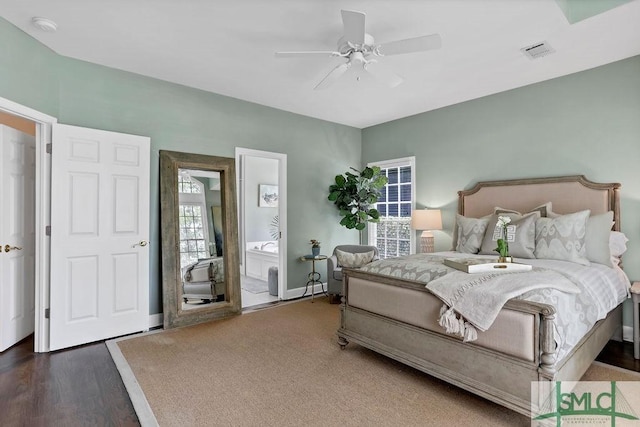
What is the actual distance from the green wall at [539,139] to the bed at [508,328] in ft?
0.63

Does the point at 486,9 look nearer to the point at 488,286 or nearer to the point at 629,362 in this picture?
the point at 488,286

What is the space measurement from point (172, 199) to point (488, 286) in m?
3.35

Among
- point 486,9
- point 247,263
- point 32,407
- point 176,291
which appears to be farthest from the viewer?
point 247,263

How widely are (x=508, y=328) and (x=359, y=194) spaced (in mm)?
3513

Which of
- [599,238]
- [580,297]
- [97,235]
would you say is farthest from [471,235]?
[97,235]

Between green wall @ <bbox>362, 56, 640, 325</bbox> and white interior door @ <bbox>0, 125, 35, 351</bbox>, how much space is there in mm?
4757

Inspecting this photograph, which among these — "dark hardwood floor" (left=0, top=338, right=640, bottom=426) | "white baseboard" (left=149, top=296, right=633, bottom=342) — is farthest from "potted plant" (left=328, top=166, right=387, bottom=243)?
"dark hardwood floor" (left=0, top=338, right=640, bottom=426)

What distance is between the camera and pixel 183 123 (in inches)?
159

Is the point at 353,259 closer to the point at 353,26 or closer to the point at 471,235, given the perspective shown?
the point at 471,235

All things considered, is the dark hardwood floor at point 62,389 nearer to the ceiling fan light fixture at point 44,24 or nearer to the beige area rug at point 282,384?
the beige area rug at point 282,384

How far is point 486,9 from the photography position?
253 cm

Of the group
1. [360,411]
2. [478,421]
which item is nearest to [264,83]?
[360,411]

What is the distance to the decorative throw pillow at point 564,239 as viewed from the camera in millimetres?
3076

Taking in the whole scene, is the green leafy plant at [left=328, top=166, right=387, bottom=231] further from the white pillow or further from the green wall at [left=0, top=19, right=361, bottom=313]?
the white pillow
